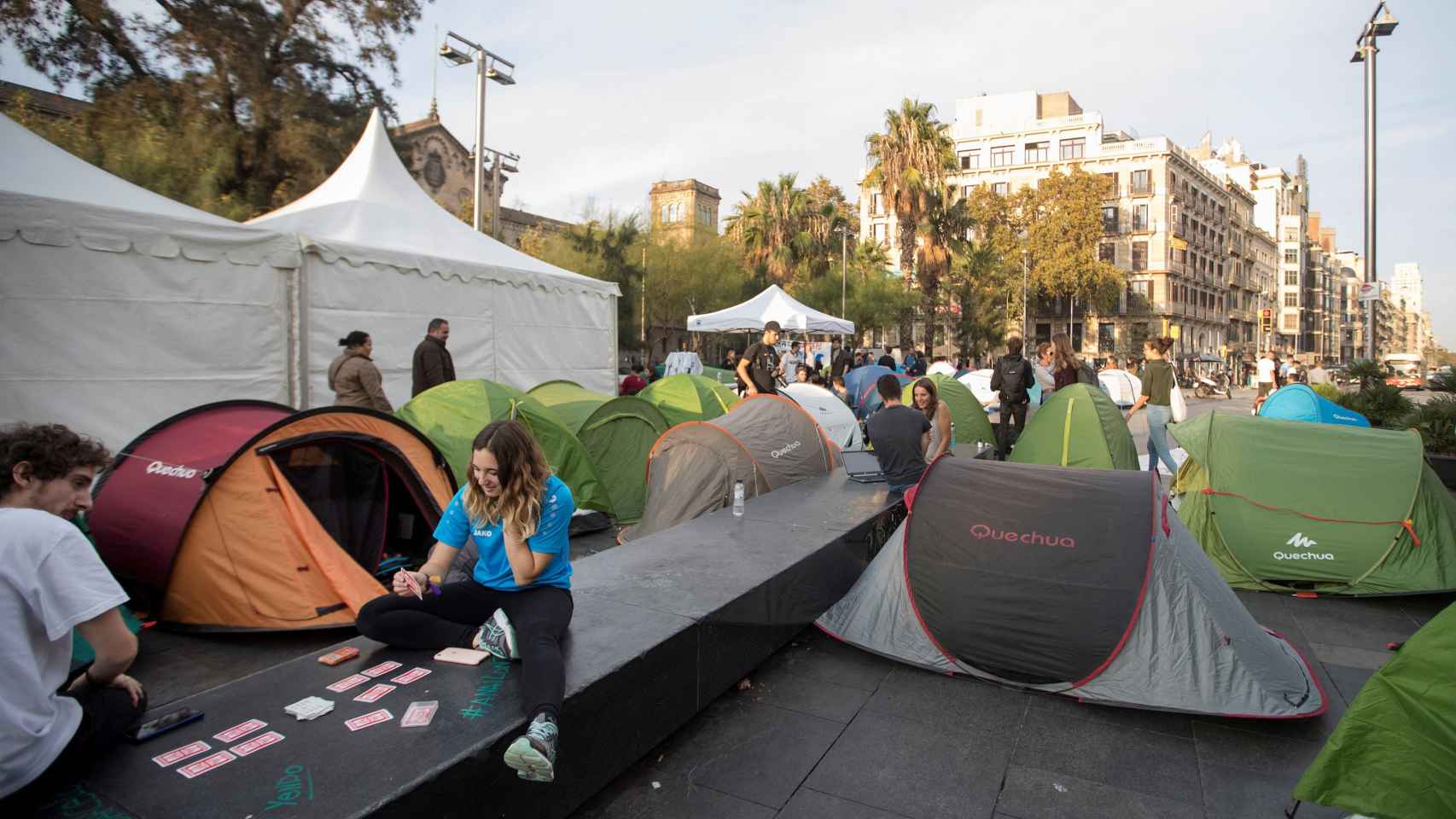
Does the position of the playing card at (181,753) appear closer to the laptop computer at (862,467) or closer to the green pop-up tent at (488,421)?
the green pop-up tent at (488,421)

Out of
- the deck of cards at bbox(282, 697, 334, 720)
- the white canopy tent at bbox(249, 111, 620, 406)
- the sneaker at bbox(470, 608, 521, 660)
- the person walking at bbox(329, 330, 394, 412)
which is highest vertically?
the white canopy tent at bbox(249, 111, 620, 406)

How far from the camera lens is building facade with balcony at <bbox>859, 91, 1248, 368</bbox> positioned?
5347 centimetres

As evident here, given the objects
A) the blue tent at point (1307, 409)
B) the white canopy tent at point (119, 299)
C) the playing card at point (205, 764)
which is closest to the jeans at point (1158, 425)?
the blue tent at point (1307, 409)

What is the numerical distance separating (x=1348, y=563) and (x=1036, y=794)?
410cm

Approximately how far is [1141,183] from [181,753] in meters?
61.8

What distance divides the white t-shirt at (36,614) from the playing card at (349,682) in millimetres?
846

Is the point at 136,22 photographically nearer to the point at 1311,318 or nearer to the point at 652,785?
the point at 652,785

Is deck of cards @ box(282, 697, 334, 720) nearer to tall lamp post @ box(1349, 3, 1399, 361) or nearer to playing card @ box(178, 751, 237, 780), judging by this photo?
playing card @ box(178, 751, 237, 780)

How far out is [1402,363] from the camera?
58.2 m

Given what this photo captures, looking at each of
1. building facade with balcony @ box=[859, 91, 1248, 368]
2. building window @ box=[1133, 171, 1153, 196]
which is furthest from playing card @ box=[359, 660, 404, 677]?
building window @ box=[1133, 171, 1153, 196]

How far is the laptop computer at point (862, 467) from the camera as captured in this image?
737cm

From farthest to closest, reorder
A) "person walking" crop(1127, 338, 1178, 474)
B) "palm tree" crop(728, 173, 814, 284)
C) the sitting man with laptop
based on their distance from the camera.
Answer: "palm tree" crop(728, 173, 814, 284) < "person walking" crop(1127, 338, 1178, 474) < the sitting man with laptop

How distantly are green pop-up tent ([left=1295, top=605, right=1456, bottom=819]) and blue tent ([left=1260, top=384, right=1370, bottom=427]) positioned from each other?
7.11 metres

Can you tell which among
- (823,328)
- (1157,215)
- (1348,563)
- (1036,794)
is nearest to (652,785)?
(1036,794)
